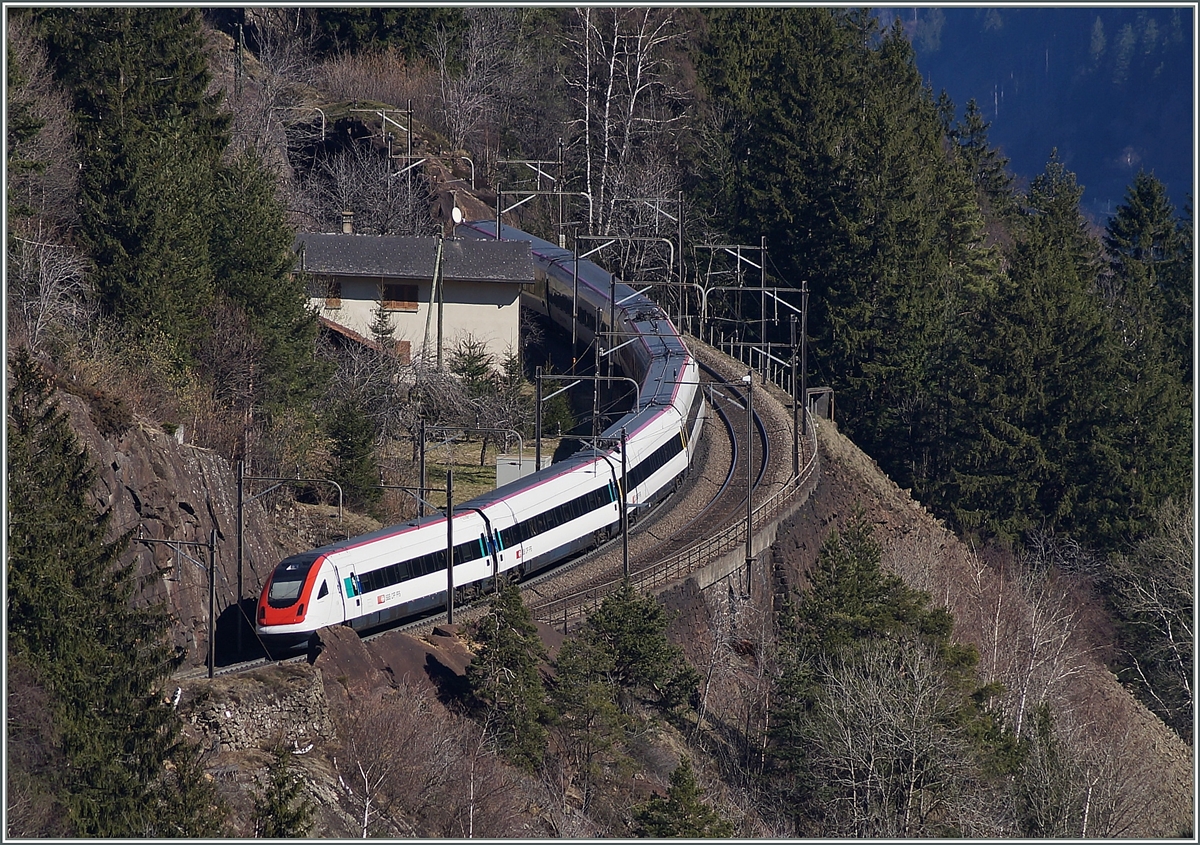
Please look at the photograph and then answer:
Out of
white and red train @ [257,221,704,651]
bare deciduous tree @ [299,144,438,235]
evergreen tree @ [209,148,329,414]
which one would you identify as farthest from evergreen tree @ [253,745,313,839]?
bare deciduous tree @ [299,144,438,235]

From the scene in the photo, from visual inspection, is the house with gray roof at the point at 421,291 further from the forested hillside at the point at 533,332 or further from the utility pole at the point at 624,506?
the utility pole at the point at 624,506

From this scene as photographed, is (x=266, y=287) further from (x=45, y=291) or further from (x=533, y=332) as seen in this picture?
(x=533, y=332)

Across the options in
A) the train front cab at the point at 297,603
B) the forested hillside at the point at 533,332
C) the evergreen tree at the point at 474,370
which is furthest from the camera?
the evergreen tree at the point at 474,370

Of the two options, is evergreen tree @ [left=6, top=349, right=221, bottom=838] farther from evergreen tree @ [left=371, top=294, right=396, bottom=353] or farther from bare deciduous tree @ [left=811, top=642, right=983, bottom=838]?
evergreen tree @ [left=371, top=294, right=396, bottom=353]

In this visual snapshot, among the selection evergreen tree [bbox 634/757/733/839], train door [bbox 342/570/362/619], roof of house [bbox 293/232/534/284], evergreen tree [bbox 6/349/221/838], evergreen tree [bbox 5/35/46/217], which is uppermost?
evergreen tree [bbox 5/35/46/217]

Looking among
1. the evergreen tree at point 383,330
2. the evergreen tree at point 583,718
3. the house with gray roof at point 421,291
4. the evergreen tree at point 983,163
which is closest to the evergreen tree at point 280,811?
the evergreen tree at point 583,718

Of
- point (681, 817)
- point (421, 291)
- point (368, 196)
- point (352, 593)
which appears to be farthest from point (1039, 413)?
point (681, 817)
